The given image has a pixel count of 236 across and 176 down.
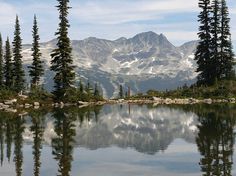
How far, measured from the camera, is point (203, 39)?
100750 millimetres

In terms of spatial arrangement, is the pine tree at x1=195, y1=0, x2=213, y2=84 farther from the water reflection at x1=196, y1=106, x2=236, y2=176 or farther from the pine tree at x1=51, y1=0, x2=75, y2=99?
the water reflection at x1=196, y1=106, x2=236, y2=176

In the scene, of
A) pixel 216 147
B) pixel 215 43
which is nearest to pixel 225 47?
pixel 215 43

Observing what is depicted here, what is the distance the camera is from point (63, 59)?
87812mm

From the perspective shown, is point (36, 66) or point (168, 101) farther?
point (36, 66)

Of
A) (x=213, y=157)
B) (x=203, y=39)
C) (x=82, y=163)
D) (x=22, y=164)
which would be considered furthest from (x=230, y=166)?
(x=203, y=39)

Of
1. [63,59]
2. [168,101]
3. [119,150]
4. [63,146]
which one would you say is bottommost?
[119,150]

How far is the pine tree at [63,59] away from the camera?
85.6 metres

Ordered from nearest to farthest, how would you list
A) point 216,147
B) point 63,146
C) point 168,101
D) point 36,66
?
point 216,147 < point 63,146 < point 168,101 < point 36,66

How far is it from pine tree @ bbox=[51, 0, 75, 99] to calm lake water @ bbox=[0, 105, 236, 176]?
45143 millimetres

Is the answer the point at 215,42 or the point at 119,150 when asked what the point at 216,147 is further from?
the point at 215,42

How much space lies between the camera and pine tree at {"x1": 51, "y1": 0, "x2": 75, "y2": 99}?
85619mm

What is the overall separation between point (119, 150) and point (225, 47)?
258 feet

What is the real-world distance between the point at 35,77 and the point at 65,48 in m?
19.0

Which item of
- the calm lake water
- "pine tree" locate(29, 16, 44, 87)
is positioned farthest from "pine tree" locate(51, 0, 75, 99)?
the calm lake water
